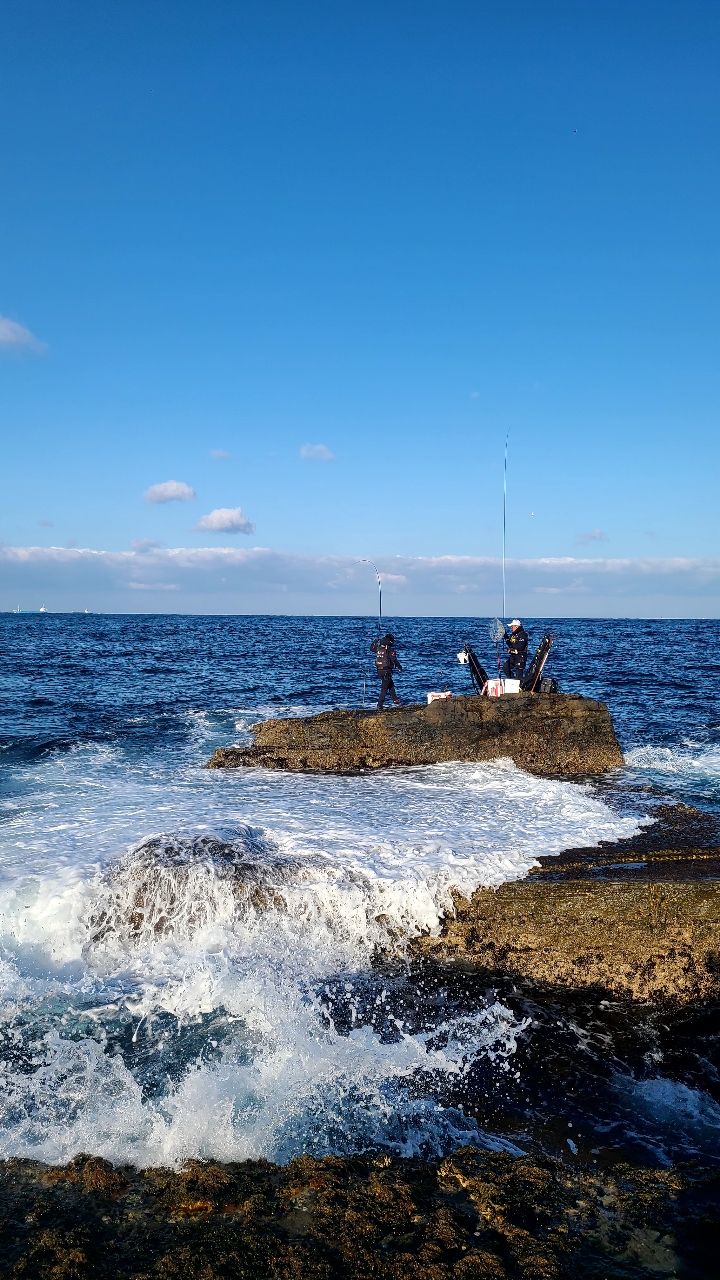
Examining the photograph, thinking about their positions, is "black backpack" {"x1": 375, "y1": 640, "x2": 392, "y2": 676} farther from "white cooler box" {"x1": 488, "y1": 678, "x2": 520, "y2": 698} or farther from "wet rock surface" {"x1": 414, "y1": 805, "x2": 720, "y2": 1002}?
"wet rock surface" {"x1": 414, "y1": 805, "x2": 720, "y2": 1002}

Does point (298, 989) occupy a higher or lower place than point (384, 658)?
lower

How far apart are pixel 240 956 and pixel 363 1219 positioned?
3425mm

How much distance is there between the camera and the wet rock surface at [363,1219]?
151 inches

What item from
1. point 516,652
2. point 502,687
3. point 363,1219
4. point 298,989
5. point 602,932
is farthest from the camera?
point 516,652

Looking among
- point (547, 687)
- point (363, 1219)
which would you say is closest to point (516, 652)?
point (547, 687)

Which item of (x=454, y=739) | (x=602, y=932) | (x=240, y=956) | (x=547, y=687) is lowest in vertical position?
(x=240, y=956)

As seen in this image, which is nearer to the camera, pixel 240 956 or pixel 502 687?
pixel 240 956

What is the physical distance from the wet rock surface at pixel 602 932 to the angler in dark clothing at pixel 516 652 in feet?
30.8

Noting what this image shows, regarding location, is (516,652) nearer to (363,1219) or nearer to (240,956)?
(240,956)

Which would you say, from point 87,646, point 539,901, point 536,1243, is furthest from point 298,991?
point 87,646

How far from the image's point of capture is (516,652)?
685 inches

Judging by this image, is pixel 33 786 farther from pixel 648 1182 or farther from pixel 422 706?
pixel 648 1182

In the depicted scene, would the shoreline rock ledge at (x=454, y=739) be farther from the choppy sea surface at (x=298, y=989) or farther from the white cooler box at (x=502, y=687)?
the white cooler box at (x=502, y=687)

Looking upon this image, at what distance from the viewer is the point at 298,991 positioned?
682 centimetres
